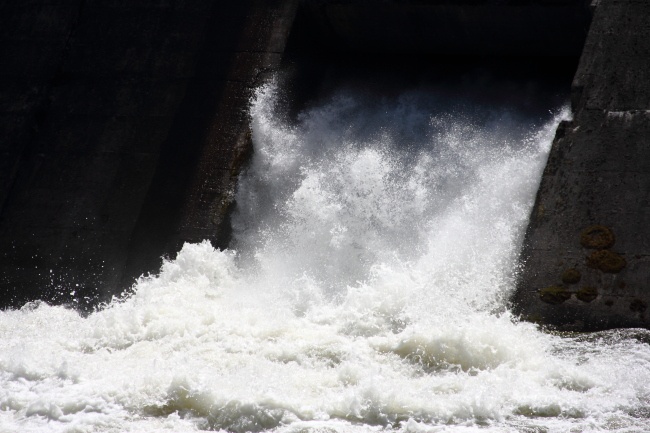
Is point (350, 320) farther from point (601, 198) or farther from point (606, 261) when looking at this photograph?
point (601, 198)

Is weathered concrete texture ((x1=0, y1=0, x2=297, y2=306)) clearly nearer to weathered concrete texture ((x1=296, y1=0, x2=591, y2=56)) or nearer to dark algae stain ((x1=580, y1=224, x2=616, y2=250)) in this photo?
weathered concrete texture ((x1=296, y1=0, x2=591, y2=56))

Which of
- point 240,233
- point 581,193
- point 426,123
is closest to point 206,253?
point 240,233

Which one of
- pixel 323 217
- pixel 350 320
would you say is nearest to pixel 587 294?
pixel 350 320

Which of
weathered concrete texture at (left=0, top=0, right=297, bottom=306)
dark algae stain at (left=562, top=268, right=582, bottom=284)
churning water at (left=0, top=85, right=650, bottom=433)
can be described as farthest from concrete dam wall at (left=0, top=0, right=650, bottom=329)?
dark algae stain at (left=562, top=268, right=582, bottom=284)

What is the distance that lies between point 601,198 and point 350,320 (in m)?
2.27

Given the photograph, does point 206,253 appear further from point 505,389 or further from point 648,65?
point 648,65

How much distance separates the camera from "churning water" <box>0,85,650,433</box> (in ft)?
20.1

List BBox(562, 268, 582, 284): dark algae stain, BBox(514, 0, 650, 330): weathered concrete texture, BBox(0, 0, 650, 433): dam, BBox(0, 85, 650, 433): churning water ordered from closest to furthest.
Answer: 1. BBox(0, 85, 650, 433): churning water
2. BBox(0, 0, 650, 433): dam
3. BBox(514, 0, 650, 330): weathered concrete texture
4. BBox(562, 268, 582, 284): dark algae stain

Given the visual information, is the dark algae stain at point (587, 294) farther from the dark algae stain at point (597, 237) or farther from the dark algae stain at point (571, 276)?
the dark algae stain at point (597, 237)

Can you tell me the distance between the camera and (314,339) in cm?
730

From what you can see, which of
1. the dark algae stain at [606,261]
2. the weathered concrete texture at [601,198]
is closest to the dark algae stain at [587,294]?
the weathered concrete texture at [601,198]

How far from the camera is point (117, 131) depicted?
32.0ft

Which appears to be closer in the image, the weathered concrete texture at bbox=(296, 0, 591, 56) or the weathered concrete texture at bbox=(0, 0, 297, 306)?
the weathered concrete texture at bbox=(296, 0, 591, 56)

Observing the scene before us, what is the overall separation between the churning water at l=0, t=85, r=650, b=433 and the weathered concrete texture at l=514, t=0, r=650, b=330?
28 cm
